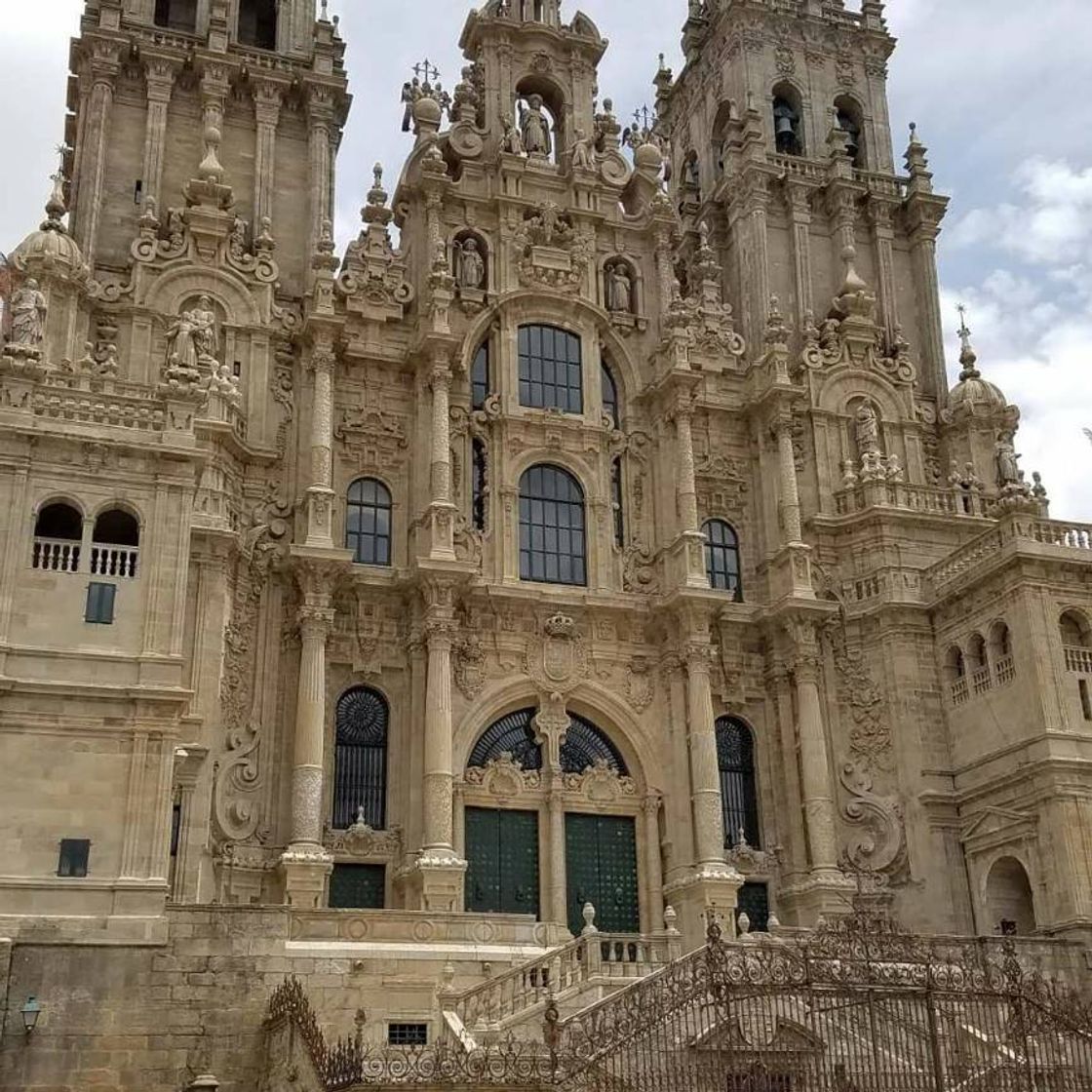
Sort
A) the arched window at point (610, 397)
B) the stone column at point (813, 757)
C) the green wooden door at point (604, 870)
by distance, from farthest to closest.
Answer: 1. the arched window at point (610, 397)
2. the stone column at point (813, 757)
3. the green wooden door at point (604, 870)

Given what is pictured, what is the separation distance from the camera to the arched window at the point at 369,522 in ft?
105

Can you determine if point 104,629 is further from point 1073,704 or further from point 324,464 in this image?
point 1073,704

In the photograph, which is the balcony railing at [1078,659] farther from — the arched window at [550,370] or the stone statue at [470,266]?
the stone statue at [470,266]

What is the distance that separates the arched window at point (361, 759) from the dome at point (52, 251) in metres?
10.6

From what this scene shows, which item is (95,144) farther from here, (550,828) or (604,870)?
(604,870)

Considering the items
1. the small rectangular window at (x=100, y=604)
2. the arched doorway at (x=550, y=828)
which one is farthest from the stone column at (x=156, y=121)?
the arched doorway at (x=550, y=828)

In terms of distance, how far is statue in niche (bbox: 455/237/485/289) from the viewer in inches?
1361

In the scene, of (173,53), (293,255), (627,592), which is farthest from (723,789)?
(173,53)

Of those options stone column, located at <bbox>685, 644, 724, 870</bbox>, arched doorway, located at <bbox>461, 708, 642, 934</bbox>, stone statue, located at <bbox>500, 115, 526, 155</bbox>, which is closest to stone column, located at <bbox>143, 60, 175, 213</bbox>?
stone statue, located at <bbox>500, 115, 526, 155</bbox>

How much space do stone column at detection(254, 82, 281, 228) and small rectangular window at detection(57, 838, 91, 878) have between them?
55.4 ft

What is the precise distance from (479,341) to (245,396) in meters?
5.94

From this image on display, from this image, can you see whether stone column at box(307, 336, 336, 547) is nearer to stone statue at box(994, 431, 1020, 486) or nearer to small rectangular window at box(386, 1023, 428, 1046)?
small rectangular window at box(386, 1023, 428, 1046)

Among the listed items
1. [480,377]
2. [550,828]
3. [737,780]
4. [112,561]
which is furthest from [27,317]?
[737,780]

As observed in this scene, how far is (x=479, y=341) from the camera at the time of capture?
34.4 m
